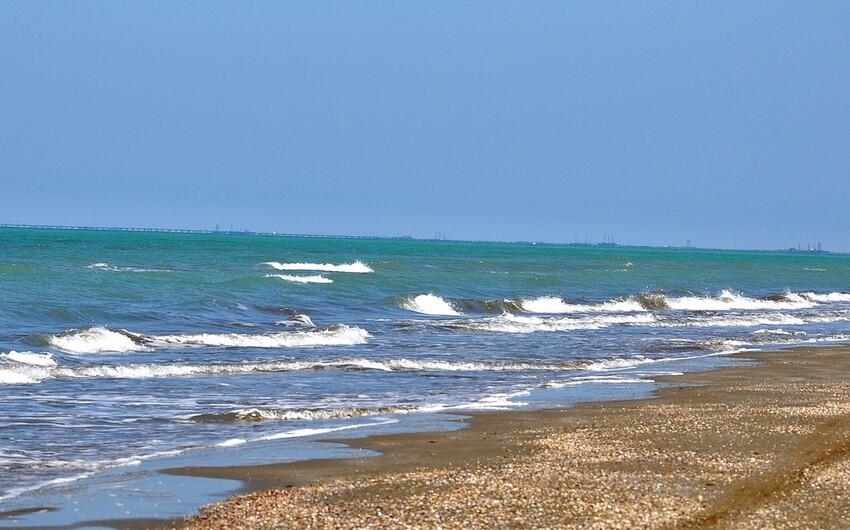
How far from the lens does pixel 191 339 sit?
26.5 meters

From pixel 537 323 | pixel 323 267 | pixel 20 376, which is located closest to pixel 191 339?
pixel 20 376

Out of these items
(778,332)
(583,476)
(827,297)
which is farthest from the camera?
(827,297)

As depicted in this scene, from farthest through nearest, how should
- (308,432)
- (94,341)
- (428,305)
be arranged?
(428,305) → (94,341) → (308,432)

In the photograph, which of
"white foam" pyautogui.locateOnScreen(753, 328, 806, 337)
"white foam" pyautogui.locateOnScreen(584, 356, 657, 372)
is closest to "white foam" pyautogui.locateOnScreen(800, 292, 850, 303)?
"white foam" pyautogui.locateOnScreen(753, 328, 806, 337)

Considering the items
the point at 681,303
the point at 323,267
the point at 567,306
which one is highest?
the point at 323,267

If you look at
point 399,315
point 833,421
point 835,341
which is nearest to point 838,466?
point 833,421

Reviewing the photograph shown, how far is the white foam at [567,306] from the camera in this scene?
148 ft

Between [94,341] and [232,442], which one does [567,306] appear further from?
[232,442]

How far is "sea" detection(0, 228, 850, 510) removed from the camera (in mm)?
14324

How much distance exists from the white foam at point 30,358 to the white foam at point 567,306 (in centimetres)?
2500

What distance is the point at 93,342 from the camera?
81.4 feet

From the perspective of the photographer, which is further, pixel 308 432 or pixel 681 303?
pixel 681 303

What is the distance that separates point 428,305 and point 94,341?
19.1 m

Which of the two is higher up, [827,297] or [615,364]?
[827,297]
